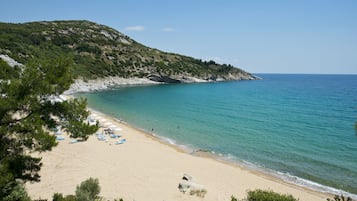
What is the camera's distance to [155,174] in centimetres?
1759

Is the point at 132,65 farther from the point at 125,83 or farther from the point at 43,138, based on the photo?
the point at 43,138

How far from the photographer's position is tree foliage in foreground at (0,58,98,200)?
770cm

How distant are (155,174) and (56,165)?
673cm

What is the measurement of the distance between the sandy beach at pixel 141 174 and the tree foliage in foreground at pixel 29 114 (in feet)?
19.0

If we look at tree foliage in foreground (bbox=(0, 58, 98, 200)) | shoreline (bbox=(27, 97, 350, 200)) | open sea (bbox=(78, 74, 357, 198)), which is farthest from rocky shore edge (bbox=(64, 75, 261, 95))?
tree foliage in foreground (bbox=(0, 58, 98, 200))

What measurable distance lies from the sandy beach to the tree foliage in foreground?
19.0 ft

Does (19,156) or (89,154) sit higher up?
(19,156)

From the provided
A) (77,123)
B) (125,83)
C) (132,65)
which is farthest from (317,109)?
(132,65)

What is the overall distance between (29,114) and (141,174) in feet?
34.8

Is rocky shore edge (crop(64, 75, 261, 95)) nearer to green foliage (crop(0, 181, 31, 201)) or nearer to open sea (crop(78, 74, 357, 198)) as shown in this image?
open sea (crop(78, 74, 357, 198))

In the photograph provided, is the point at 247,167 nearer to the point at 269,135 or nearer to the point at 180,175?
the point at 180,175

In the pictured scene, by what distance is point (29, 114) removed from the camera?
8086 mm

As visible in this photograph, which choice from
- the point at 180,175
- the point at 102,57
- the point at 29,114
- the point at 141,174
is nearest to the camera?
the point at 29,114

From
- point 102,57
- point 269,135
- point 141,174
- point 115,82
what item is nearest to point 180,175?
point 141,174
